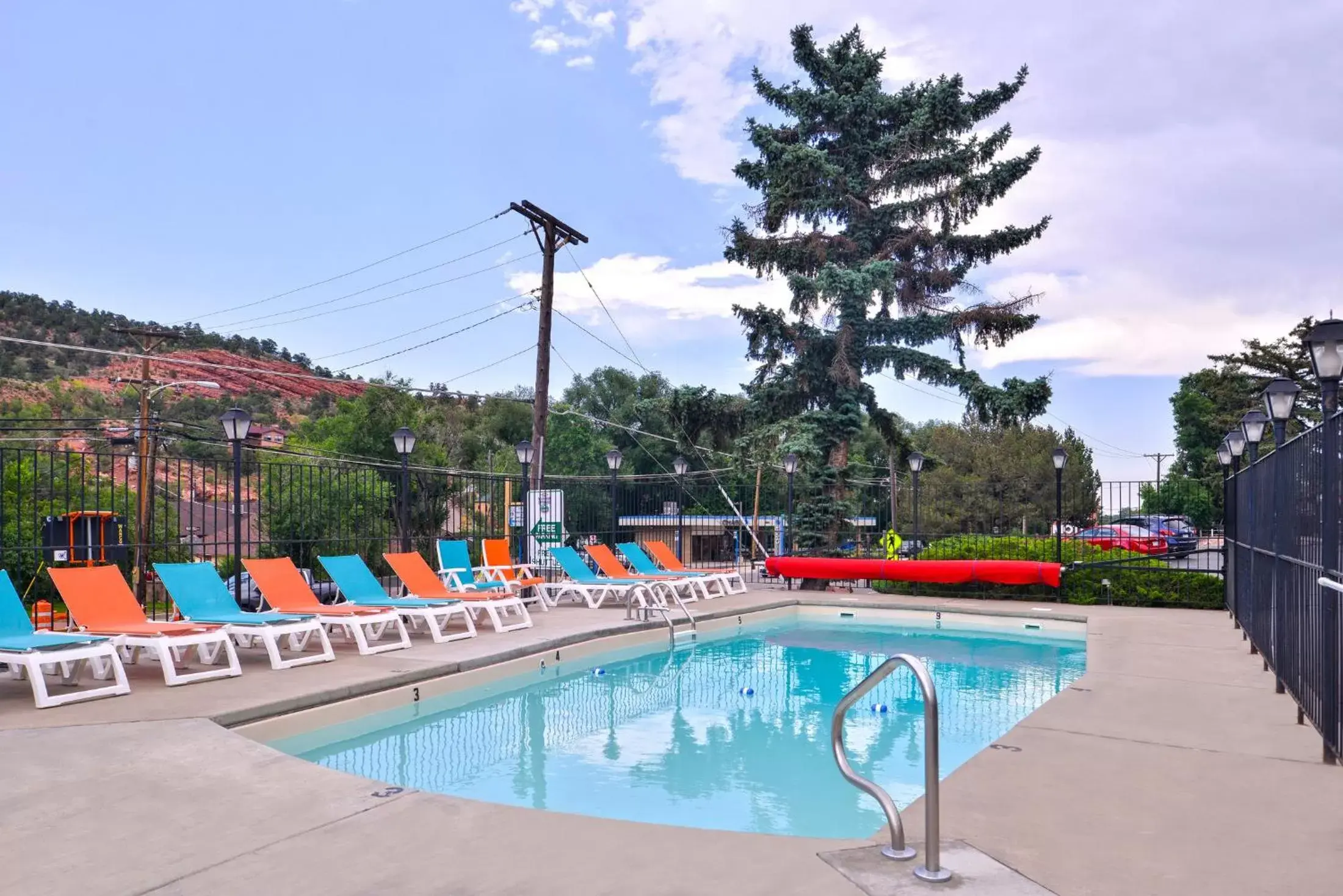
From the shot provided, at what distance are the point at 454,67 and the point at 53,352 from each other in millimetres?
25700

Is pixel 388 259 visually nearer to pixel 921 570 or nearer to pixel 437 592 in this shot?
pixel 921 570

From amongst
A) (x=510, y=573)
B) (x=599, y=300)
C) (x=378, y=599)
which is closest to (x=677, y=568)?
(x=510, y=573)

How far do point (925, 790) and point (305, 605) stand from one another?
280 inches

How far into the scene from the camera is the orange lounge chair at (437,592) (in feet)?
33.9

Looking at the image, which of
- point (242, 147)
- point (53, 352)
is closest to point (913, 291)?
point (242, 147)

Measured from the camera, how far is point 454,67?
23.6m

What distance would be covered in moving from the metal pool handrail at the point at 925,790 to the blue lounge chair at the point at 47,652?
5.39 meters

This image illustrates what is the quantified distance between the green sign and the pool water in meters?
4.81

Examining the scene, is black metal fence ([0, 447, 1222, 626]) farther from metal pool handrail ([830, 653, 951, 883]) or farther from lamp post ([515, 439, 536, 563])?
metal pool handrail ([830, 653, 951, 883])

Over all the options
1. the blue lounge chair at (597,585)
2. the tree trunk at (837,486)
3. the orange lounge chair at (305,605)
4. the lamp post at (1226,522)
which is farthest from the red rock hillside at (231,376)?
the lamp post at (1226,522)

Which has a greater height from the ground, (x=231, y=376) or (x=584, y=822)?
(x=231, y=376)

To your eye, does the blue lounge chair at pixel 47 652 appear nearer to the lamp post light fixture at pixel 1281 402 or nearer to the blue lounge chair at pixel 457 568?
the blue lounge chair at pixel 457 568

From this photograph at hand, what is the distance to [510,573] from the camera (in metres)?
13.6

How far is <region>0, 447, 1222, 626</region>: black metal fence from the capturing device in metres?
12.4
